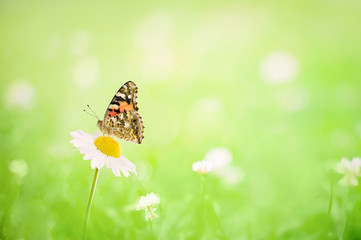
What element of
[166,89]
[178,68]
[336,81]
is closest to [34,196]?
[166,89]

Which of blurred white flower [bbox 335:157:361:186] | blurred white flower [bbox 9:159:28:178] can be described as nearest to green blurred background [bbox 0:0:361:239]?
blurred white flower [bbox 9:159:28:178]

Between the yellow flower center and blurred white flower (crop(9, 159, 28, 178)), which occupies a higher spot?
blurred white flower (crop(9, 159, 28, 178))

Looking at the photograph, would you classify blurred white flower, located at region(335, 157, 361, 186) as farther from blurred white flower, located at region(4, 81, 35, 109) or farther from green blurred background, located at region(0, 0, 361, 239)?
blurred white flower, located at region(4, 81, 35, 109)

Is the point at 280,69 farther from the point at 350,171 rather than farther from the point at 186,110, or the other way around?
the point at 350,171

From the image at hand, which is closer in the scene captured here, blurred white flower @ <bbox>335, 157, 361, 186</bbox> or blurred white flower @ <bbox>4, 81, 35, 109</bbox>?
blurred white flower @ <bbox>335, 157, 361, 186</bbox>

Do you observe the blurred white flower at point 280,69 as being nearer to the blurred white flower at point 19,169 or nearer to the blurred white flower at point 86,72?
the blurred white flower at point 86,72

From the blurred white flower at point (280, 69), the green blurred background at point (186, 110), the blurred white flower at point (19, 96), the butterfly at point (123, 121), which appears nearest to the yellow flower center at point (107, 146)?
the butterfly at point (123, 121)
